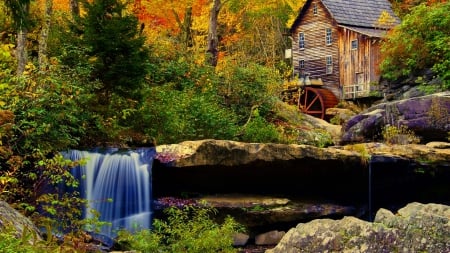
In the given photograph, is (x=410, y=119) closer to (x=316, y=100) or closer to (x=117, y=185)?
(x=117, y=185)

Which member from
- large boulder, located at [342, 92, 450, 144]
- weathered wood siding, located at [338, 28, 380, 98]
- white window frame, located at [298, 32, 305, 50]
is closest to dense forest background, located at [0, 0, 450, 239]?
large boulder, located at [342, 92, 450, 144]

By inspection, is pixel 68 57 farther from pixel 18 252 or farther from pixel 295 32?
pixel 295 32

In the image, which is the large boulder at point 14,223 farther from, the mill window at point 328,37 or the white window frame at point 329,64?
the mill window at point 328,37

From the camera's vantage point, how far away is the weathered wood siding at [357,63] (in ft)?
95.7

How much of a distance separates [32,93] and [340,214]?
24.3 ft

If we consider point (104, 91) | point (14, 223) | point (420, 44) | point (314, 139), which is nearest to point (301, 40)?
point (420, 44)

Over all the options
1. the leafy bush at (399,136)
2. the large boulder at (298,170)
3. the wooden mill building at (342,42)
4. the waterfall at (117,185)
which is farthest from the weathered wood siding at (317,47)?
the waterfall at (117,185)

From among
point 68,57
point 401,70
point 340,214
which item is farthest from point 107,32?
point 401,70

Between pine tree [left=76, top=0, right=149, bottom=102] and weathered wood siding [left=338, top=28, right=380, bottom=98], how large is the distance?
63.7ft

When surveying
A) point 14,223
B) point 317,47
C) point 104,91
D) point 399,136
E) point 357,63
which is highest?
point 317,47

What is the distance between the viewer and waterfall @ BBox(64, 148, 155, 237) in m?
9.59

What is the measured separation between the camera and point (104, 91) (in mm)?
11781

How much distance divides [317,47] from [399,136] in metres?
18.3

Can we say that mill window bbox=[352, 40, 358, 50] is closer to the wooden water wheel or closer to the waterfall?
the wooden water wheel
